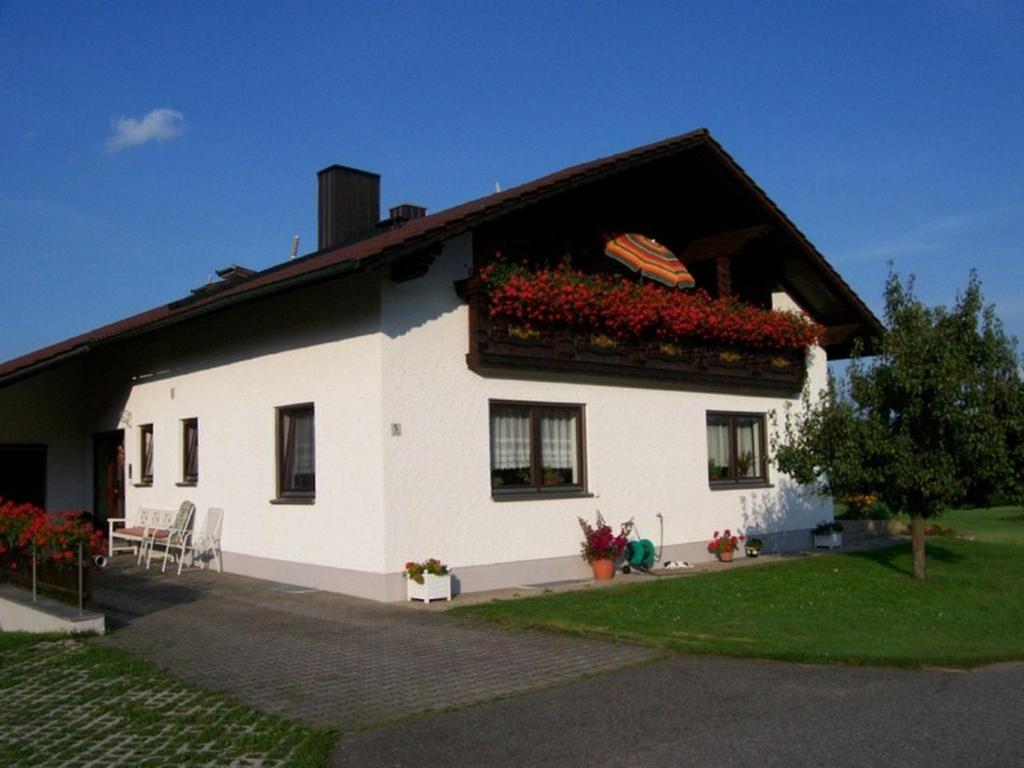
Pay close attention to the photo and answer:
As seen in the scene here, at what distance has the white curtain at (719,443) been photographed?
1650 cm

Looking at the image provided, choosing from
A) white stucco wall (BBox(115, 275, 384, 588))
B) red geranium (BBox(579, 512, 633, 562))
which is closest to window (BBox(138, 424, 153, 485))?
white stucco wall (BBox(115, 275, 384, 588))

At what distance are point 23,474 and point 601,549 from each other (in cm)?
1140

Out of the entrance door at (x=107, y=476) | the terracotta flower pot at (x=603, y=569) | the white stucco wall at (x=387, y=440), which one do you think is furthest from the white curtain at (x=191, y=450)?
the terracotta flower pot at (x=603, y=569)

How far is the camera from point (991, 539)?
20.3m

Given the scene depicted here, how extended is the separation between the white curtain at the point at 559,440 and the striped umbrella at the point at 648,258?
2.53m

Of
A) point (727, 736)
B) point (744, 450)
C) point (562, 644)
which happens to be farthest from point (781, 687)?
point (744, 450)

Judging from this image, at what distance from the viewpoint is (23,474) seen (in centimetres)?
1845

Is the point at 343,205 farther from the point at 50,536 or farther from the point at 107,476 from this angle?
the point at 50,536

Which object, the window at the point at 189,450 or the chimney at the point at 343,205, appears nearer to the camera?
the window at the point at 189,450

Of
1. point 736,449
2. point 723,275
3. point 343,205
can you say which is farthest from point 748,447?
point 343,205

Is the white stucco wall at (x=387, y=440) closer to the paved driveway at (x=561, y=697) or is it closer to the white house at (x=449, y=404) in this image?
the white house at (x=449, y=404)

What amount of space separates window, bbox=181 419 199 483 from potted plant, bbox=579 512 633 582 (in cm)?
636

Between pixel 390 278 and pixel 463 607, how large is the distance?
389 centimetres

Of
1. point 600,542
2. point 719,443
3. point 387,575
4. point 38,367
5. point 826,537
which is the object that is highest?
point 38,367
